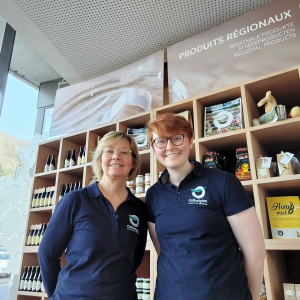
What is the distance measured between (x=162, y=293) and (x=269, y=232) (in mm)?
1185

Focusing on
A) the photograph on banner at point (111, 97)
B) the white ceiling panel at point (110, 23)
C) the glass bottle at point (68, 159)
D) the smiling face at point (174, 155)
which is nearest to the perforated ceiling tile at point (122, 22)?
the white ceiling panel at point (110, 23)

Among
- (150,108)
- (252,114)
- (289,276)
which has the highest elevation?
(150,108)

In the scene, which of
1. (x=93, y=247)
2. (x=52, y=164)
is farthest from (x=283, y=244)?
(x=52, y=164)

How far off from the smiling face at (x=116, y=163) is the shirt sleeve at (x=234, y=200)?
0.55m

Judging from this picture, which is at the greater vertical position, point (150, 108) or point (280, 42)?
point (280, 42)

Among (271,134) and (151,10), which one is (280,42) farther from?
(151,10)

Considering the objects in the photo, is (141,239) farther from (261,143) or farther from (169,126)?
→ (261,143)

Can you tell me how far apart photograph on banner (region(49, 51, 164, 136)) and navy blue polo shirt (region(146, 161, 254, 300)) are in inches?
67.0

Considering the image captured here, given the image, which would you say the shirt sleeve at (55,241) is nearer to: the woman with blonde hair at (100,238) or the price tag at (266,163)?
the woman with blonde hair at (100,238)

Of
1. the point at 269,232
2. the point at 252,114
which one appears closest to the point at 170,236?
the point at 269,232

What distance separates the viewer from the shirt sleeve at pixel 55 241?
1.23 metres

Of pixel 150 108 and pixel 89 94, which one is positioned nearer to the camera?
pixel 150 108

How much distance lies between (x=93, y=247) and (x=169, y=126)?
0.64 m

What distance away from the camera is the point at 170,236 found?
45.9 inches
